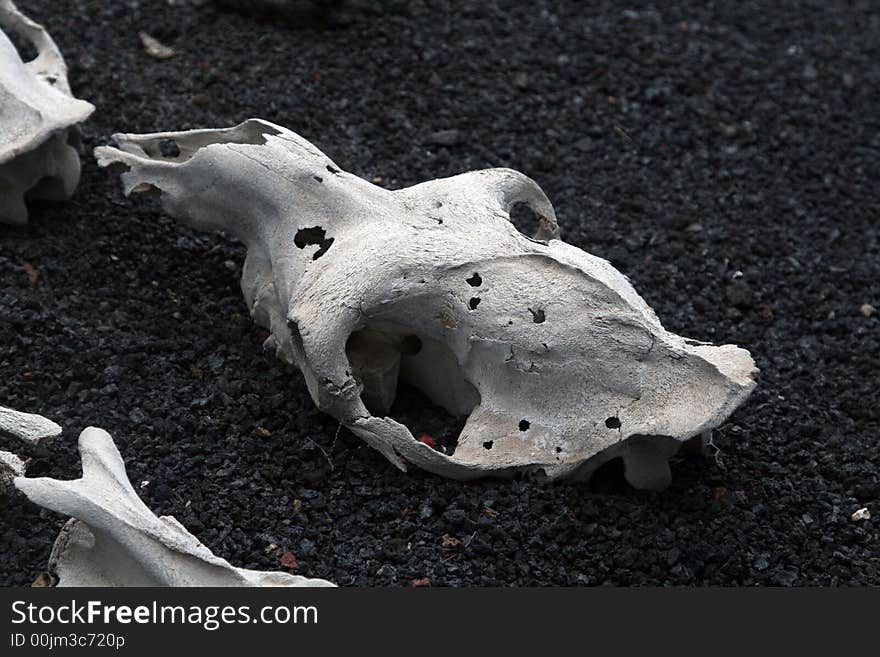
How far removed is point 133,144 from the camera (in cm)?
471

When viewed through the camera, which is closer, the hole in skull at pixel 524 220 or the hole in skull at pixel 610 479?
the hole in skull at pixel 610 479

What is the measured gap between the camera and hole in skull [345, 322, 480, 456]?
4090 mm

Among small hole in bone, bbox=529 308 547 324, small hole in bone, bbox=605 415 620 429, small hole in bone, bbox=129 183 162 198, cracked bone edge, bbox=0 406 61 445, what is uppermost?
small hole in bone, bbox=529 308 547 324

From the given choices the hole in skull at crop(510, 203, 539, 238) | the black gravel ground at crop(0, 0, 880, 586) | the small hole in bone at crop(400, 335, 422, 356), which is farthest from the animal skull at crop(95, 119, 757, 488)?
the hole in skull at crop(510, 203, 539, 238)

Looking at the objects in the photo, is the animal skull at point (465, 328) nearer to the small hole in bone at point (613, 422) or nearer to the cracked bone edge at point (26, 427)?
the small hole in bone at point (613, 422)

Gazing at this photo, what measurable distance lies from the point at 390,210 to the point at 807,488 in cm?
157

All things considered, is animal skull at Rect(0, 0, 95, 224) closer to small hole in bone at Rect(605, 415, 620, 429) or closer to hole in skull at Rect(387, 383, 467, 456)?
hole in skull at Rect(387, 383, 467, 456)

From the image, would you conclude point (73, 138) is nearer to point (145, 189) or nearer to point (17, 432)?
point (145, 189)

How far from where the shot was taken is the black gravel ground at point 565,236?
3.79 metres

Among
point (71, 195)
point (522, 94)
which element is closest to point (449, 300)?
point (71, 195)

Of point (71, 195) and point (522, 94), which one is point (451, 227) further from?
point (522, 94)

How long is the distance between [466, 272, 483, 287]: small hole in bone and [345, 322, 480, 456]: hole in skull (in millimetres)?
234

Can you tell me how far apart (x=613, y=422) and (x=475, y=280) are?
23.2 inches

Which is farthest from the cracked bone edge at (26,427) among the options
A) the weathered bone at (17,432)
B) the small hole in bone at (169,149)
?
the small hole in bone at (169,149)
